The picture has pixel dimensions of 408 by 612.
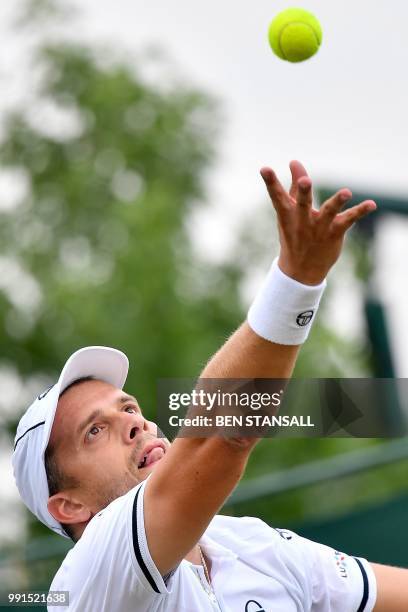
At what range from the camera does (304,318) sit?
321cm

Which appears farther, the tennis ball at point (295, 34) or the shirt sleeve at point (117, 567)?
the tennis ball at point (295, 34)

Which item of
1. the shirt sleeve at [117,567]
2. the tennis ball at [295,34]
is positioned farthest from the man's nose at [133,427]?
the tennis ball at [295,34]

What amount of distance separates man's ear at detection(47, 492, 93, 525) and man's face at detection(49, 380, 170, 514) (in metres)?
0.02

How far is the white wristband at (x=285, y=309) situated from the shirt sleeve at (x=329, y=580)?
0.85 m

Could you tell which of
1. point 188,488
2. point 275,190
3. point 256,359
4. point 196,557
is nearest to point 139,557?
point 188,488

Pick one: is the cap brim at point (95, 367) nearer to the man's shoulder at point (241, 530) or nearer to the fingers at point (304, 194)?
the man's shoulder at point (241, 530)

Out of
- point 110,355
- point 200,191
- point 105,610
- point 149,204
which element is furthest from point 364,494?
point 200,191

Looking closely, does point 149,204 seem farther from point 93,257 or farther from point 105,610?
point 105,610

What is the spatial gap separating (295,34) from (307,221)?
138cm

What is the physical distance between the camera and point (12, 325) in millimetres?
15797

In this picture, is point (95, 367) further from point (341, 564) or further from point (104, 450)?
point (341, 564)

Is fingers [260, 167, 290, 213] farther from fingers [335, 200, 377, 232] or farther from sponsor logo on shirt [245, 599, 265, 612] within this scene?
sponsor logo on shirt [245, 599, 265, 612]

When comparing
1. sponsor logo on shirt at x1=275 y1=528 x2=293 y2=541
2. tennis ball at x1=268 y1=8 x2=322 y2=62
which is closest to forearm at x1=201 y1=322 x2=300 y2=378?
sponsor logo on shirt at x1=275 y1=528 x2=293 y2=541

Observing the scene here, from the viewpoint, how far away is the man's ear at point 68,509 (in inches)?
149
